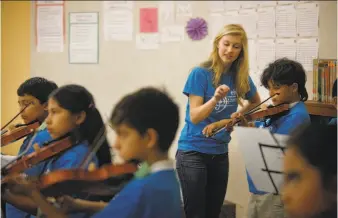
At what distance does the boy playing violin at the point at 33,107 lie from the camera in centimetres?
124

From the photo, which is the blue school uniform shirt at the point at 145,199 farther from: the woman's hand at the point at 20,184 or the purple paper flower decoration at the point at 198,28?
the purple paper flower decoration at the point at 198,28

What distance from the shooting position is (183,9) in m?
2.60

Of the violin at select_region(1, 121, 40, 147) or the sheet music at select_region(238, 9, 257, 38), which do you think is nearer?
the violin at select_region(1, 121, 40, 147)

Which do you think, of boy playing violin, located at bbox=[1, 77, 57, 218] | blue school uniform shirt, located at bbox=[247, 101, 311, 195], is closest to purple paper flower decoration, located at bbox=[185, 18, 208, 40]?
blue school uniform shirt, located at bbox=[247, 101, 311, 195]

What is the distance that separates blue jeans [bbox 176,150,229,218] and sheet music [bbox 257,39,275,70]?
81 centimetres

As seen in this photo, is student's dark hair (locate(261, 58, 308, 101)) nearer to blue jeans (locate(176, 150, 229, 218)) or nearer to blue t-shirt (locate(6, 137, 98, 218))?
blue jeans (locate(176, 150, 229, 218))

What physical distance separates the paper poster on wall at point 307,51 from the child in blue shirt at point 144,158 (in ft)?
4.63

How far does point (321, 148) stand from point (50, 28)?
211 centimetres

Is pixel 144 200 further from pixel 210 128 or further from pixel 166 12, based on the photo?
pixel 166 12

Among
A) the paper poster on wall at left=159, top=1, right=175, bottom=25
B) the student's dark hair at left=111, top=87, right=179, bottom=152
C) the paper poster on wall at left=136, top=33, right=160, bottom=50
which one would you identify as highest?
the paper poster on wall at left=159, top=1, right=175, bottom=25

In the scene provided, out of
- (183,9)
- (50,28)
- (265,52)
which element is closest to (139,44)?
(183,9)

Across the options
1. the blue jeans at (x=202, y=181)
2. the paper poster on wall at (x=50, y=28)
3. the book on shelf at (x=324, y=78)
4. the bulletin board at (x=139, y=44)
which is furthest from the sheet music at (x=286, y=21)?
the paper poster on wall at (x=50, y=28)

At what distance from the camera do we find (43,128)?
125 cm

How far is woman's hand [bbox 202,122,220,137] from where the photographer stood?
1775 millimetres
